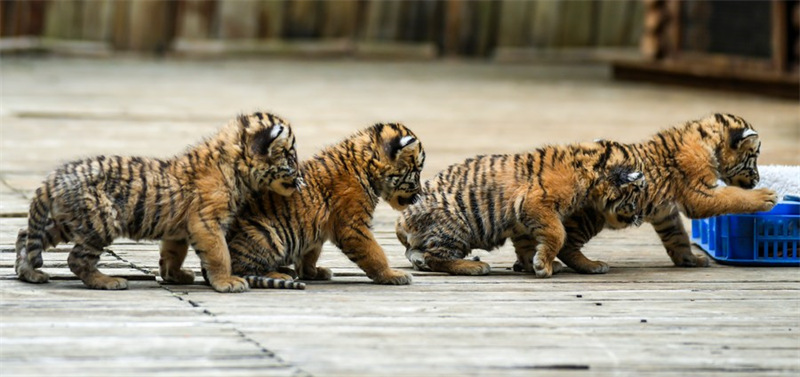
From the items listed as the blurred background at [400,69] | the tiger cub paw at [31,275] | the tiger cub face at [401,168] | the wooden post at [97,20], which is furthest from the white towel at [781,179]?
the wooden post at [97,20]

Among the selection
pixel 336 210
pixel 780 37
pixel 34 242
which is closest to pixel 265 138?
pixel 336 210

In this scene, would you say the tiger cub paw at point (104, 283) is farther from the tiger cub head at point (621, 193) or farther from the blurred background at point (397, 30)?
the blurred background at point (397, 30)

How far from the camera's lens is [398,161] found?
5.40 m

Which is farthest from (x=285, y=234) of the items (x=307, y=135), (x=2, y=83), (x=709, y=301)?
(x=2, y=83)

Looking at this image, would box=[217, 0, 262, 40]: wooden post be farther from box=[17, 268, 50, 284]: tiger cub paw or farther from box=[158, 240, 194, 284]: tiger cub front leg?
box=[17, 268, 50, 284]: tiger cub paw

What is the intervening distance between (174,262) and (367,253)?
72 centimetres

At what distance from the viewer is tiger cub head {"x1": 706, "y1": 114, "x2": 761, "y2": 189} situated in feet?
19.5

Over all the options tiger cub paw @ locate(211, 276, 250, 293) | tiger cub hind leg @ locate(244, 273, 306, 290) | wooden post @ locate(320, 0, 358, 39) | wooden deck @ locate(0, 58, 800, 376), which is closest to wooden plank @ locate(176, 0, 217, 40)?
wooden post @ locate(320, 0, 358, 39)

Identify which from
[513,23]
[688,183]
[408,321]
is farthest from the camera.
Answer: [513,23]

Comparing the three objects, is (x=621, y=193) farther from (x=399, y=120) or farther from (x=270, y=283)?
(x=399, y=120)

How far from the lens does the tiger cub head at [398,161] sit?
5.39 m

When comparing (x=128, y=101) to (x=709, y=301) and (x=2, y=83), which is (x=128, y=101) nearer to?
(x=2, y=83)

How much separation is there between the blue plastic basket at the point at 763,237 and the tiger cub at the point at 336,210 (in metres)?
1.49

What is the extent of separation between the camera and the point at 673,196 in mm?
5922
